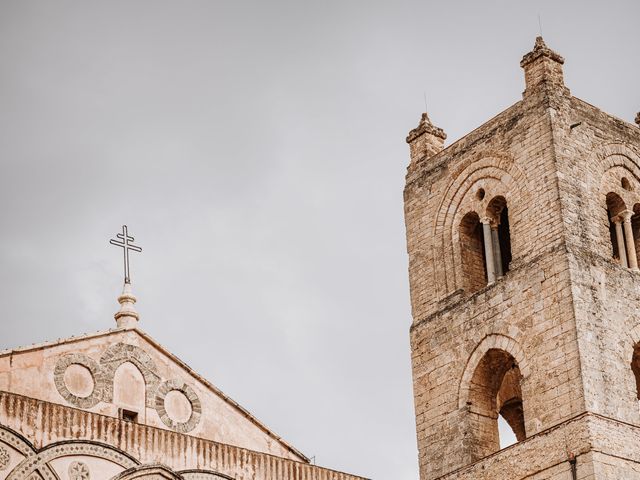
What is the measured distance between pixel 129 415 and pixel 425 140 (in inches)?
430

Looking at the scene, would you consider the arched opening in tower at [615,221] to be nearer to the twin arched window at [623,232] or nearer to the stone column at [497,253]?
the twin arched window at [623,232]

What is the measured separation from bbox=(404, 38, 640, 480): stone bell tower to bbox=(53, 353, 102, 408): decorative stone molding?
24.7ft

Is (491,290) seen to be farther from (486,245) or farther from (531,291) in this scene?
(486,245)

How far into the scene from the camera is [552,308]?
24797mm

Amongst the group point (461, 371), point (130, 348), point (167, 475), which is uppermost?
point (461, 371)

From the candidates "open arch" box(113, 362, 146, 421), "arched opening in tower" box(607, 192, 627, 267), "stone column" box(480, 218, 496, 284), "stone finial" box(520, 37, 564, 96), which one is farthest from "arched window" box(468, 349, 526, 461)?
"open arch" box(113, 362, 146, 421)

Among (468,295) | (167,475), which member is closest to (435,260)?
(468,295)

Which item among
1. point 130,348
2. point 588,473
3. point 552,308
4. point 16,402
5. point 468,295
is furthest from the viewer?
point 468,295

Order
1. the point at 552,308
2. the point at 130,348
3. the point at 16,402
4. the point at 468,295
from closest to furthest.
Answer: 1. the point at 16,402
2. the point at 130,348
3. the point at 552,308
4. the point at 468,295

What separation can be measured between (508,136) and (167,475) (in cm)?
1011

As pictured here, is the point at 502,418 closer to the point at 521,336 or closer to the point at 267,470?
the point at 521,336

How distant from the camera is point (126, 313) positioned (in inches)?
809

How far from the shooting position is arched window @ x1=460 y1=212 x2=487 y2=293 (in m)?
27.2

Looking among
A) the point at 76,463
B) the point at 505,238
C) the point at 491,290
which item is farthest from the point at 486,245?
the point at 76,463
